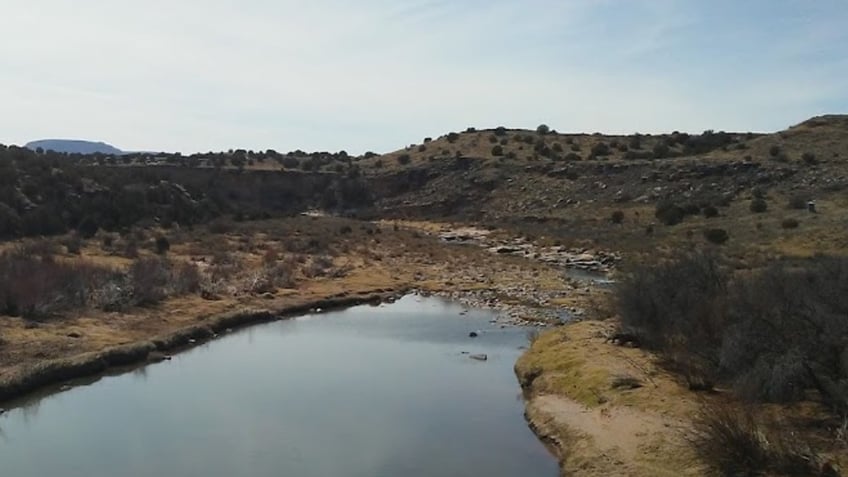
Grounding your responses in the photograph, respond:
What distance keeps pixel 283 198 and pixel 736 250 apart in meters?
61.1

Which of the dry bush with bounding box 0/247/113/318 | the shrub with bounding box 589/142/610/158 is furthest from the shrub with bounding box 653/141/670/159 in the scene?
the dry bush with bounding box 0/247/113/318

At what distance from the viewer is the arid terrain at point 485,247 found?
723 inches

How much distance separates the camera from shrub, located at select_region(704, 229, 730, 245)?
47.3 meters

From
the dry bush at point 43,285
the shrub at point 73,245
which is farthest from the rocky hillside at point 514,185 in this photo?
the dry bush at point 43,285

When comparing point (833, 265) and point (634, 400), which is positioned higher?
point (833, 265)

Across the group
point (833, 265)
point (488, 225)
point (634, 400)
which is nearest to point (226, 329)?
point (634, 400)

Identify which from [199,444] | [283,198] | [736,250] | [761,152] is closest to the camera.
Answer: [199,444]

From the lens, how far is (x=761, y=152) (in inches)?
3130

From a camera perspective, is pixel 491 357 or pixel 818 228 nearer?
pixel 491 357

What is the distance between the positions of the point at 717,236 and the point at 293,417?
34807 millimetres

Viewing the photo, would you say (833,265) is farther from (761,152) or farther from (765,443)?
(761,152)

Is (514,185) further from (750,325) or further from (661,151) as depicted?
(750,325)

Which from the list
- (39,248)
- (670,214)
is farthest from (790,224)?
(39,248)

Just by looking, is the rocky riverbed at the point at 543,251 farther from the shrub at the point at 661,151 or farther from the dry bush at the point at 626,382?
the shrub at the point at 661,151
